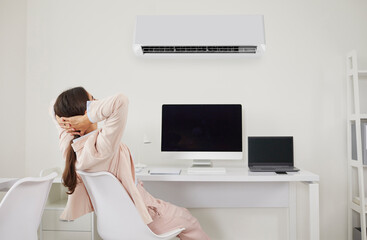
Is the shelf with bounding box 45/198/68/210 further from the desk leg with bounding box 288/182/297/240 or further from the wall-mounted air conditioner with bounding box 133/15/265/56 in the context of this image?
the desk leg with bounding box 288/182/297/240

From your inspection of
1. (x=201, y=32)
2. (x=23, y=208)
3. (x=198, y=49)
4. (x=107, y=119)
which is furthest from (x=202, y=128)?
(x=23, y=208)

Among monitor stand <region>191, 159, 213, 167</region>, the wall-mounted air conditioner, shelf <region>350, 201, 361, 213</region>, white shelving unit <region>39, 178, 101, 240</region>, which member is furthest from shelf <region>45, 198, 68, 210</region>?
shelf <region>350, 201, 361, 213</region>

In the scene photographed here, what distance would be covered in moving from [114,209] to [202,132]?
104 cm

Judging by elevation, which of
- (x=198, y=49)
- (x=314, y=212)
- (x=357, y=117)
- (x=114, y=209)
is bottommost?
(x=314, y=212)

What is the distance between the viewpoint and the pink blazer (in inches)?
56.4

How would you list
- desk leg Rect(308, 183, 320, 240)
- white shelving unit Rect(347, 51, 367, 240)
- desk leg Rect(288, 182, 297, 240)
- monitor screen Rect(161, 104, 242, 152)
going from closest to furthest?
desk leg Rect(308, 183, 320, 240)
white shelving unit Rect(347, 51, 367, 240)
monitor screen Rect(161, 104, 242, 152)
desk leg Rect(288, 182, 297, 240)

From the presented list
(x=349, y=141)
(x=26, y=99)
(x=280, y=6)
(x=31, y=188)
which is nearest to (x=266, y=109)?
(x=349, y=141)

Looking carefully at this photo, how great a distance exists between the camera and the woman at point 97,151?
1449 mm

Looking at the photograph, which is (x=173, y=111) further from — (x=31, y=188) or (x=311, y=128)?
(x=31, y=188)

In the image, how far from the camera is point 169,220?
1733 mm

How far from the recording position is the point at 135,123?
2604 mm

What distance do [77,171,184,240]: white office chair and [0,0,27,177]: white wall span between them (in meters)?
1.34

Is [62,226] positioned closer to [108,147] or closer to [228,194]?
[108,147]

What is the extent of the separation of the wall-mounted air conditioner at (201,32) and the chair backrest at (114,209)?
46.2 inches
